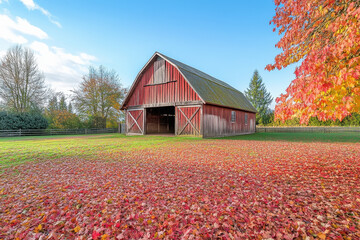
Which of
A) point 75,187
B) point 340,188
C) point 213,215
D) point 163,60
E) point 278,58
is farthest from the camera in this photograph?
point 163,60

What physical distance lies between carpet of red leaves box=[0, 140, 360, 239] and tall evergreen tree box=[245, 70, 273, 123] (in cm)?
4039

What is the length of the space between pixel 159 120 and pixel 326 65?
66.1ft

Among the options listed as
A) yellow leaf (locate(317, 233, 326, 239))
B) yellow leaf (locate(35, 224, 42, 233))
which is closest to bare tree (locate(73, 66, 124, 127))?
yellow leaf (locate(35, 224, 42, 233))

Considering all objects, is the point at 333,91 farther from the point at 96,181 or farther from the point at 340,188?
the point at 96,181

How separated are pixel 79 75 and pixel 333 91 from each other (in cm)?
3290

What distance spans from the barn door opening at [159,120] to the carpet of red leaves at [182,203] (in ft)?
51.7

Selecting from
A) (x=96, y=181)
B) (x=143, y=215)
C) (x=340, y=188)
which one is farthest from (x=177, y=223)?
(x=340, y=188)

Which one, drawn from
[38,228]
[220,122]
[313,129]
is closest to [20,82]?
[220,122]

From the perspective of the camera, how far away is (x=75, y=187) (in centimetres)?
395

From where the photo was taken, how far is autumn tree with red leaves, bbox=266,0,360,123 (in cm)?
310

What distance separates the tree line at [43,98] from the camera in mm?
22109

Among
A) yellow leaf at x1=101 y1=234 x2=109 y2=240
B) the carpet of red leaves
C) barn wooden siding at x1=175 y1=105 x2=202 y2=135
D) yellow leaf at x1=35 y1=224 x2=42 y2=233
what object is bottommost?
yellow leaf at x1=35 y1=224 x2=42 y2=233

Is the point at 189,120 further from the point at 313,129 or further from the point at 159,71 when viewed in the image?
the point at 313,129

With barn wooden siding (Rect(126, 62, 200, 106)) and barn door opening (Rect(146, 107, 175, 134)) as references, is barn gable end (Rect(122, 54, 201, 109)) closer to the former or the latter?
barn wooden siding (Rect(126, 62, 200, 106))
